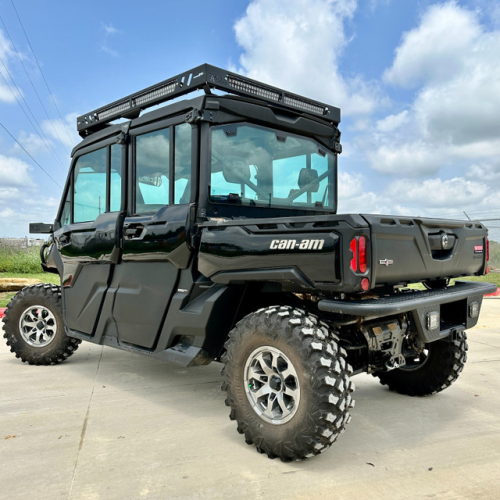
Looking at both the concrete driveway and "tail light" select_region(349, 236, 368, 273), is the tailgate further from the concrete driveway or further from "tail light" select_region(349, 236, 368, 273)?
the concrete driveway

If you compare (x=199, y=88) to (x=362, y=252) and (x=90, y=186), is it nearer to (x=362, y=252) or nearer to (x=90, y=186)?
(x=90, y=186)

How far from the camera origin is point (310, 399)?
2977 millimetres

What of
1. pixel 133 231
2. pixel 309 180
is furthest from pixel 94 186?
pixel 309 180

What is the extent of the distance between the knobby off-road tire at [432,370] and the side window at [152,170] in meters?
2.49

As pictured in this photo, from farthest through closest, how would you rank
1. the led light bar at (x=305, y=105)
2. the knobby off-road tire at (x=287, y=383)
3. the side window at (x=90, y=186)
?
the side window at (x=90, y=186) < the led light bar at (x=305, y=105) < the knobby off-road tire at (x=287, y=383)

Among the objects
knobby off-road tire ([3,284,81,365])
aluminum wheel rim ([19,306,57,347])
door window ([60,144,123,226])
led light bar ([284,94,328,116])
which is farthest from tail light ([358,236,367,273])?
aluminum wheel rim ([19,306,57,347])

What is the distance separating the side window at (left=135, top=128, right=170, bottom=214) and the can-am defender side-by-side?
17 millimetres

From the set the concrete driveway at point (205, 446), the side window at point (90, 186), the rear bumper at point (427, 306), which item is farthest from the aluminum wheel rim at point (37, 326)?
the rear bumper at point (427, 306)

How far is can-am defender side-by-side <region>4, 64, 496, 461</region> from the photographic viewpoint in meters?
3.07

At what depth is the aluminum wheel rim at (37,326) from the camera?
19.0 feet

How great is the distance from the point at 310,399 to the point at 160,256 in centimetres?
190

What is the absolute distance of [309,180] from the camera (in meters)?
4.82

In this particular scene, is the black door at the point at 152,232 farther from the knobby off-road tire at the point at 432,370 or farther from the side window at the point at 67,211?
the knobby off-road tire at the point at 432,370

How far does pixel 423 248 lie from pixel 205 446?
201 cm
